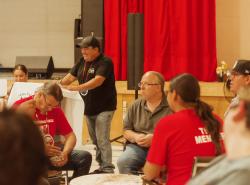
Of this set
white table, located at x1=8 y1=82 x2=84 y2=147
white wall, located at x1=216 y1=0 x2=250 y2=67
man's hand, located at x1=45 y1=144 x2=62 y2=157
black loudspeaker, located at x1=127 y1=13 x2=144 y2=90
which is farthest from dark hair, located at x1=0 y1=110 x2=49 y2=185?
white wall, located at x1=216 y1=0 x2=250 y2=67

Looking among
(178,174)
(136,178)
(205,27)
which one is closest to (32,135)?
(178,174)

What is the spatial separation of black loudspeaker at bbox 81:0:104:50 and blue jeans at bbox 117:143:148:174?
3.30 meters

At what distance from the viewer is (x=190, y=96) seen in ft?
8.89

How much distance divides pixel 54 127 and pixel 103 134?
1170 millimetres

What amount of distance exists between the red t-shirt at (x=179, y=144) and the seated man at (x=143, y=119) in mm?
1256

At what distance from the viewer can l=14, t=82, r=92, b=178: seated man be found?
3.60m

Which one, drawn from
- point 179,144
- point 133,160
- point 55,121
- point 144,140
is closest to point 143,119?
point 144,140

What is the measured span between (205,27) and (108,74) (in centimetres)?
244

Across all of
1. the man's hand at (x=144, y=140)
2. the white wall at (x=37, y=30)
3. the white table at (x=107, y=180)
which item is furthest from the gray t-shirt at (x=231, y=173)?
the white wall at (x=37, y=30)

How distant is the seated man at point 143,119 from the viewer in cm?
389

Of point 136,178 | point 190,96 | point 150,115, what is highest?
point 190,96

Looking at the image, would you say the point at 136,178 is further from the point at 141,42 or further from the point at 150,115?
the point at 141,42

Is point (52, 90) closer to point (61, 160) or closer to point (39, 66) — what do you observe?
point (61, 160)

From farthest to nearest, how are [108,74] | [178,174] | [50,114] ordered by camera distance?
[108,74]
[50,114]
[178,174]
